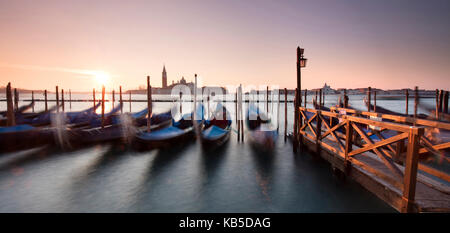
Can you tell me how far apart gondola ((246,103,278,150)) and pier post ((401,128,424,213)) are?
7080 mm

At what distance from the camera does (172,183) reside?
605 centimetres

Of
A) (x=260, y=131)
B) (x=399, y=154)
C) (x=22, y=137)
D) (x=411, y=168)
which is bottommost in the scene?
(x=260, y=131)

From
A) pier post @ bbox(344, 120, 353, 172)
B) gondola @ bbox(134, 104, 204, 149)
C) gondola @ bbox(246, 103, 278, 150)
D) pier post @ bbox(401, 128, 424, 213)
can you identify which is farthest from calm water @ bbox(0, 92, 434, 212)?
gondola @ bbox(246, 103, 278, 150)

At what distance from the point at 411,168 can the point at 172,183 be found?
5494 millimetres

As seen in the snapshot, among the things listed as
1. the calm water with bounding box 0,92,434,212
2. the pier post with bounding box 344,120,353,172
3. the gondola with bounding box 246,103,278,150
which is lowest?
the calm water with bounding box 0,92,434,212

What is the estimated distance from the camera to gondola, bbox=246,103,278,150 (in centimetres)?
1082

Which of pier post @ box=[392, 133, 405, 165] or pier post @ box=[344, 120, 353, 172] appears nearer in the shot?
pier post @ box=[344, 120, 353, 172]

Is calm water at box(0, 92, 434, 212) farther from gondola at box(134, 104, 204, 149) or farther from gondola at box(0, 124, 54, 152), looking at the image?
gondola at box(134, 104, 204, 149)

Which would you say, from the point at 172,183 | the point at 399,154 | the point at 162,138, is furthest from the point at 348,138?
the point at 162,138

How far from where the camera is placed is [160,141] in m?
9.13

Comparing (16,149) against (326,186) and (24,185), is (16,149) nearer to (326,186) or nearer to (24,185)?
(24,185)

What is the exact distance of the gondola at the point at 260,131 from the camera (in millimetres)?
10820

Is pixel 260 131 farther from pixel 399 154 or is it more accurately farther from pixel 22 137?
pixel 22 137

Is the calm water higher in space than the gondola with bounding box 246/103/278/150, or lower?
lower
